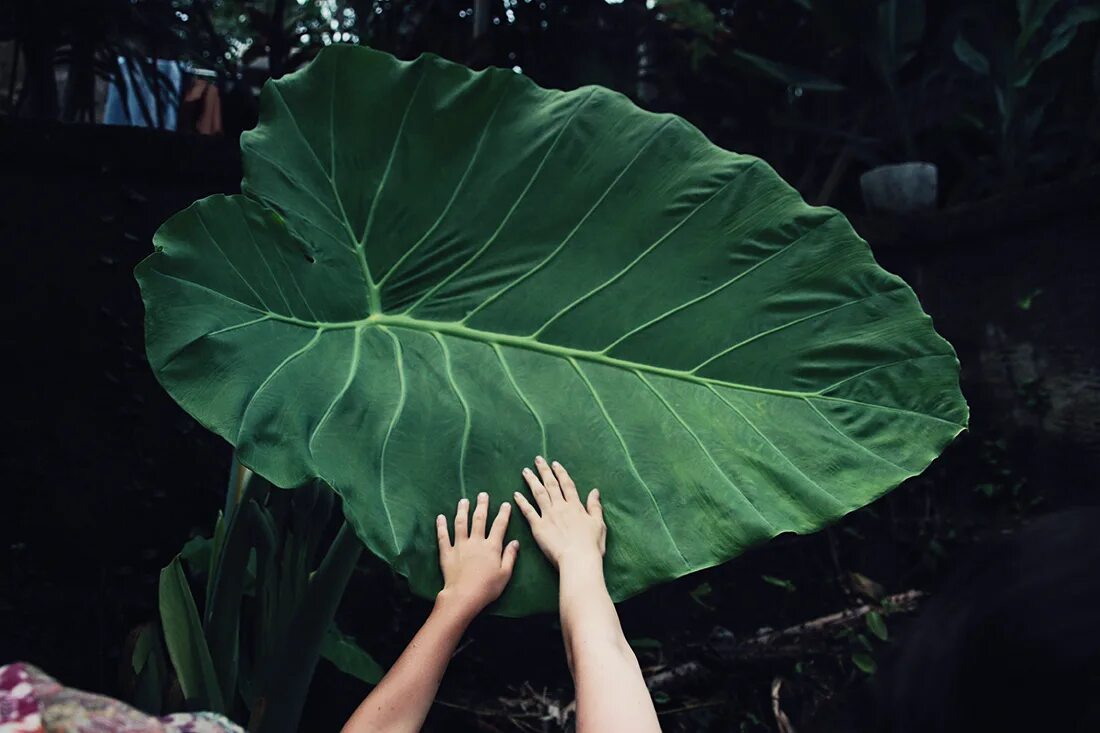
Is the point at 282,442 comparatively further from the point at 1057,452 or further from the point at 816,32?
the point at 816,32

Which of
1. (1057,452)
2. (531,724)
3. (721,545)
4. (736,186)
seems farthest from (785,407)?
(1057,452)

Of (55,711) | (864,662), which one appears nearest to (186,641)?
(55,711)

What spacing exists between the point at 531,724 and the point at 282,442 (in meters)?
1.23

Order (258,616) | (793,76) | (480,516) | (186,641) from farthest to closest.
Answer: (793,76) → (258,616) → (186,641) → (480,516)

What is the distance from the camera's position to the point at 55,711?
1.63 ft

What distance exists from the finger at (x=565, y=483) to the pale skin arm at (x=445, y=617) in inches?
2.7

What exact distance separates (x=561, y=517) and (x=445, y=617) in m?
0.17

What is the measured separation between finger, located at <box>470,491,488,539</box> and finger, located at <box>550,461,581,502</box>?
89mm

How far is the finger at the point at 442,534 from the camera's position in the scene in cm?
104

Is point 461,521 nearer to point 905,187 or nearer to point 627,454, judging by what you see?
point 627,454

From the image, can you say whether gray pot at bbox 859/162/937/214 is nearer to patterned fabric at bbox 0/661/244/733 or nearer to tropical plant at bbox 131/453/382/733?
tropical plant at bbox 131/453/382/733

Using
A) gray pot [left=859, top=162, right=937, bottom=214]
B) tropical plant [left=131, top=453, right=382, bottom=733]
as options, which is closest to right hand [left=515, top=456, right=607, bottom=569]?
tropical plant [left=131, top=453, right=382, bottom=733]

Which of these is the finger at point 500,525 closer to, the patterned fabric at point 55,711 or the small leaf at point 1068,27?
the patterned fabric at point 55,711

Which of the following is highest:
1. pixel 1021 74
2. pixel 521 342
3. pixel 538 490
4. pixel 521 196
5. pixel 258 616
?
pixel 1021 74
